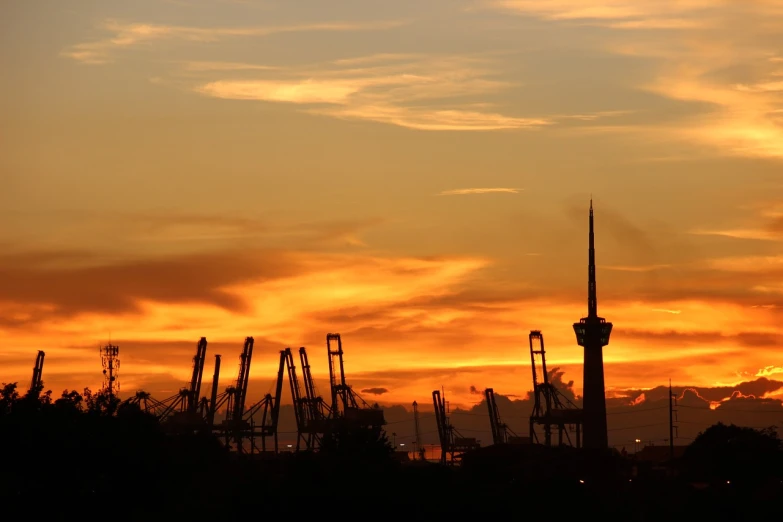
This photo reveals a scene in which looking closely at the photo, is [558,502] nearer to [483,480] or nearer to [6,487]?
[483,480]

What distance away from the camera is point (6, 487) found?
302 ft

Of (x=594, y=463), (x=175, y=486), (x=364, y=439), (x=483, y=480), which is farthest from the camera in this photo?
(x=594, y=463)

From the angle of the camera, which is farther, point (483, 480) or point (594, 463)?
point (594, 463)

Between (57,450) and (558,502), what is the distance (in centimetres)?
5134

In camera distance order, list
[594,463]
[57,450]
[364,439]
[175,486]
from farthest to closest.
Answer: [594,463]
[364,439]
[175,486]
[57,450]

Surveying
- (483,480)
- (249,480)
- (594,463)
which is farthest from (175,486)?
(594,463)

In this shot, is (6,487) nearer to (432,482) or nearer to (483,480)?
(432,482)

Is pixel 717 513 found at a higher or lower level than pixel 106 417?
lower

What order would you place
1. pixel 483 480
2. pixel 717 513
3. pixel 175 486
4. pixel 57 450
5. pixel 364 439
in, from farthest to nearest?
pixel 483 480 < pixel 717 513 < pixel 364 439 < pixel 175 486 < pixel 57 450

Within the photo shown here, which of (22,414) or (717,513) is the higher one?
(22,414)

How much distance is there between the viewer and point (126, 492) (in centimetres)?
10425

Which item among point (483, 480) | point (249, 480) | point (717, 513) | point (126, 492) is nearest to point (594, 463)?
point (483, 480)

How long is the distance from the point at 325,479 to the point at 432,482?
620 inches

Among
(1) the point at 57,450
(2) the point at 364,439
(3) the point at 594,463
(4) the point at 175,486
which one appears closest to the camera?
(1) the point at 57,450
